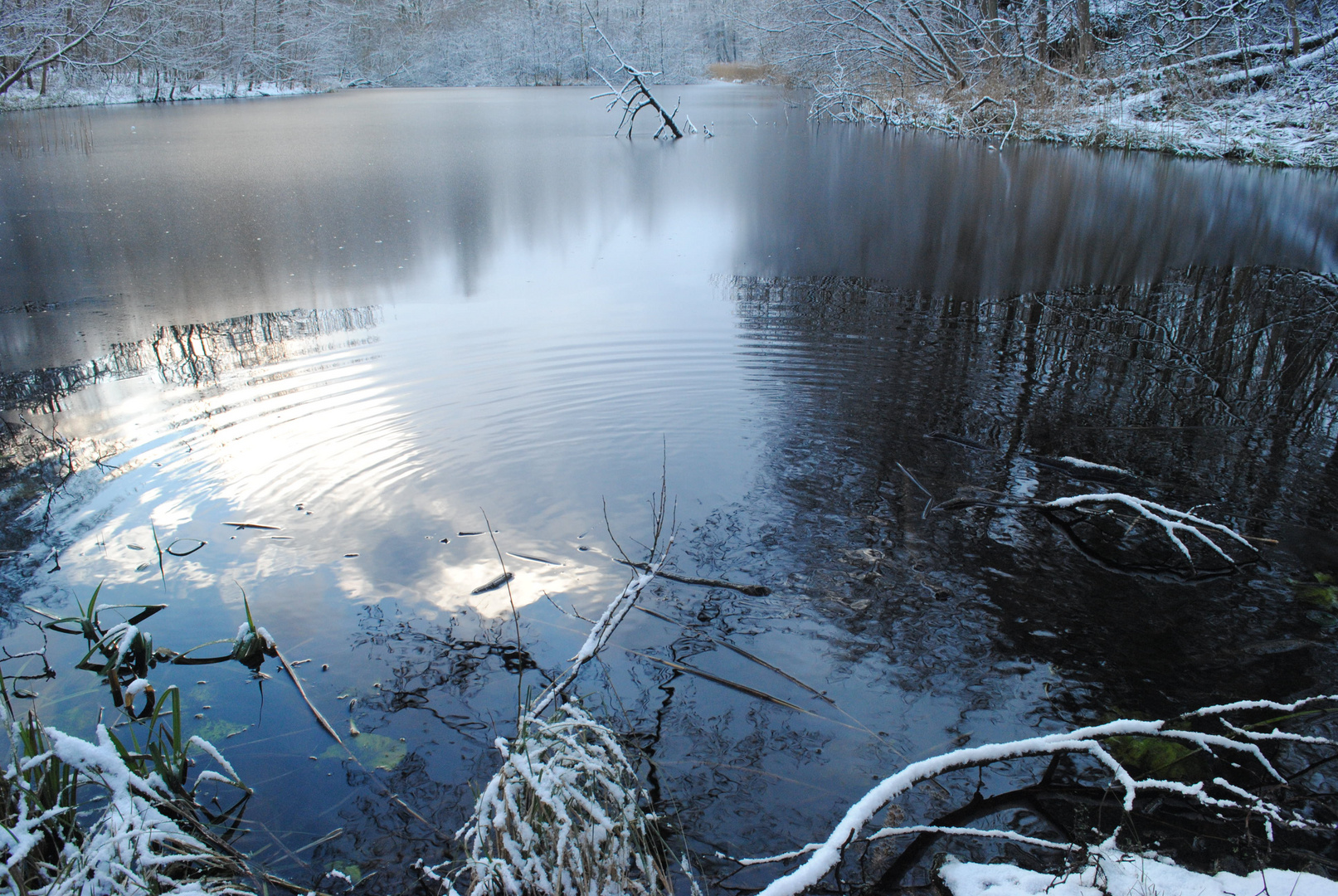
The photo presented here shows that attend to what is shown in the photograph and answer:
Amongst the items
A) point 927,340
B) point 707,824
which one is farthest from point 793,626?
point 927,340

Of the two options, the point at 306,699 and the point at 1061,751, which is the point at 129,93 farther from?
the point at 1061,751

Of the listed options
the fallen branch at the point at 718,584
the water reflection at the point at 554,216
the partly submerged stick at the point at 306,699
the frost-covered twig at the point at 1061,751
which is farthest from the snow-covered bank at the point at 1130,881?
the water reflection at the point at 554,216

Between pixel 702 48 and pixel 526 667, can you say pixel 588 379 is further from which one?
pixel 702 48

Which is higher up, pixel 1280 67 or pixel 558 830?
pixel 1280 67

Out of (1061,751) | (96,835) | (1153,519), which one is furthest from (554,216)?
(1061,751)

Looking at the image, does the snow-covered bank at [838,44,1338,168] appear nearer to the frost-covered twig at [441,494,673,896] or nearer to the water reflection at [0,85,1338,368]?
the water reflection at [0,85,1338,368]

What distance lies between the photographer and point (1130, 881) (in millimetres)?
2076

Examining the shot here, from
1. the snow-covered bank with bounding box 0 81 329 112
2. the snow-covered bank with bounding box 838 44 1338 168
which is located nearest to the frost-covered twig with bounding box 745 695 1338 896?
the snow-covered bank with bounding box 838 44 1338 168

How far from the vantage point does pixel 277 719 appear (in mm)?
3018

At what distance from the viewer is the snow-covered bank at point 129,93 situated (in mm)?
29406

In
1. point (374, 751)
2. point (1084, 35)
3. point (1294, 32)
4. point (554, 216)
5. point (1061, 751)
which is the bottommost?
point (374, 751)

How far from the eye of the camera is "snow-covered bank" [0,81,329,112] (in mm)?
29406

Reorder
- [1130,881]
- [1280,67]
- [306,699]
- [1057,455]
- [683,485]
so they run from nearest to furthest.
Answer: [1130,881] → [306,699] → [683,485] → [1057,455] → [1280,67]

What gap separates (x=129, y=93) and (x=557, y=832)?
44223 mm
